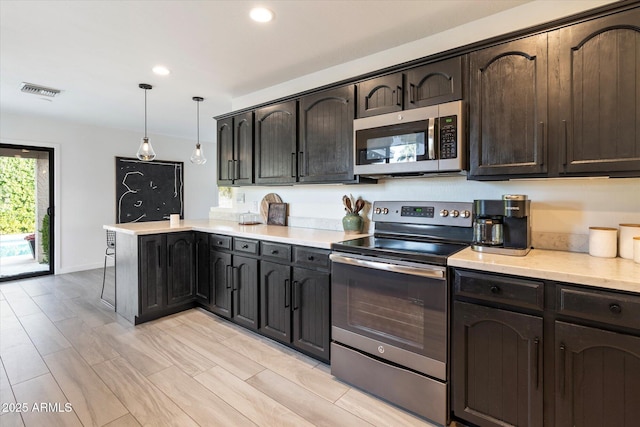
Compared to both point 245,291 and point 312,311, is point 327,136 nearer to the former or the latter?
point 312,311

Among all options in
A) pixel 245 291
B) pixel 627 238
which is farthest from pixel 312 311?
pixel 627 238

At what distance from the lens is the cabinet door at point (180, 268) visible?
325 cm

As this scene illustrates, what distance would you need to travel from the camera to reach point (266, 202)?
11.9 ft

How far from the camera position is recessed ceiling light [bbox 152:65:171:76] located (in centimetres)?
295

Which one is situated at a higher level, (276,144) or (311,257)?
(276,144)

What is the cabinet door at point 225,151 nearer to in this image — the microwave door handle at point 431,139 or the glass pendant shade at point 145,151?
the glass pendant shade at point 145,151

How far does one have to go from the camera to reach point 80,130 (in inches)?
205

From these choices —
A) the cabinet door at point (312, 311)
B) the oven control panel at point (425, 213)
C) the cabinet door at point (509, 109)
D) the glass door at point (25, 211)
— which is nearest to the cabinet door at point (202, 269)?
the cabinet door at point (312, 311)

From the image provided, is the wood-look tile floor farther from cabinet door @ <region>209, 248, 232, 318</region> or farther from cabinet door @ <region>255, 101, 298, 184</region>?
cabinet door @ <region>255, 101, 298, 184</region>

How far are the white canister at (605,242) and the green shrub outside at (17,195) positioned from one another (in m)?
6.65

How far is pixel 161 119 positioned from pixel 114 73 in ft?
6.55

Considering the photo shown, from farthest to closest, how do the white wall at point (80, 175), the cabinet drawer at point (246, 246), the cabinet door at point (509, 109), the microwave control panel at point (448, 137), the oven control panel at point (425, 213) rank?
the white wall at point (80, 175) < the cabinet drawer at point (246, 246) < the oven control panel at point (425, 213) < the microwave control panel at point (448, 137) < the cabinet door at point (509, 109)

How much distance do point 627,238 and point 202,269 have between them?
3.35 metres

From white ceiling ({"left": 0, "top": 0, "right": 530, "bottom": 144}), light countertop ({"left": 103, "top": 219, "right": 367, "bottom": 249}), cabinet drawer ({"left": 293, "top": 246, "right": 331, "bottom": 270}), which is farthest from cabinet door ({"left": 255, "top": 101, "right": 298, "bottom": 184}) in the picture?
cabinet drawer ({"left": 293, "top": 246, "right": 331, "bottom": 270})
